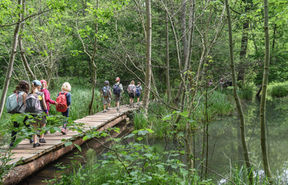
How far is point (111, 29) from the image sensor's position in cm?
1502

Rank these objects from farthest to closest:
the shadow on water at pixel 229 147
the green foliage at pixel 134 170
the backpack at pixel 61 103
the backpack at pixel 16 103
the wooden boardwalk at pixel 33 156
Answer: the backpack at pixel 61 103, the backpack at pixel 16 103, the shadow on water at pixel 229 147, the wooden boardwalk at pixel 33 156, the green foliage at pixel 134 170

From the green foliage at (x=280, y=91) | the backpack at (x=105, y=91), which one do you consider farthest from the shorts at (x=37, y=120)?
the green foliage at (x=280, y=91)

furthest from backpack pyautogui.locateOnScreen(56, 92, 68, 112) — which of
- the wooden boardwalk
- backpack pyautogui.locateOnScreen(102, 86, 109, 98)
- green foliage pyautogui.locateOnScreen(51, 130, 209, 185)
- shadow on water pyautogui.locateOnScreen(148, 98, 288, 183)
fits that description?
backpack pyautogui.locateOnScreen(102, 86, 109, 98)

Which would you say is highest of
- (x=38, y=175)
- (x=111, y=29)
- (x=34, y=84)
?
(x=111, y=29)

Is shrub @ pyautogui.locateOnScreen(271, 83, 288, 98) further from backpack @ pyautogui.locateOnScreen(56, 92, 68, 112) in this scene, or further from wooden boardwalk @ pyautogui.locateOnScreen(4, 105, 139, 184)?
backpack @ pyautogui.locateOnScreen(56, 92, 68, 112)

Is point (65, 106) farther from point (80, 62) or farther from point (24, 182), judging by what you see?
point (80, 62)

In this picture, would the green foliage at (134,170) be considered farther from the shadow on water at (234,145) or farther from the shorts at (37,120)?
the shorts at (37,120)

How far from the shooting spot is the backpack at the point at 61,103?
18.9 ft

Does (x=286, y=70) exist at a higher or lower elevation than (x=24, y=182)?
higher

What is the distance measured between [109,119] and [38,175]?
4.00 metres

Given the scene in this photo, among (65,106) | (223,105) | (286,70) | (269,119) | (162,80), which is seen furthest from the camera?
(162,80)

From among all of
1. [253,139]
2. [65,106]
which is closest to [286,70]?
[253,139]

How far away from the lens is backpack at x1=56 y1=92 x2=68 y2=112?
576 centimetres

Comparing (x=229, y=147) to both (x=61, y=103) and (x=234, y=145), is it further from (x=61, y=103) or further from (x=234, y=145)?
(x=61, y=103)
